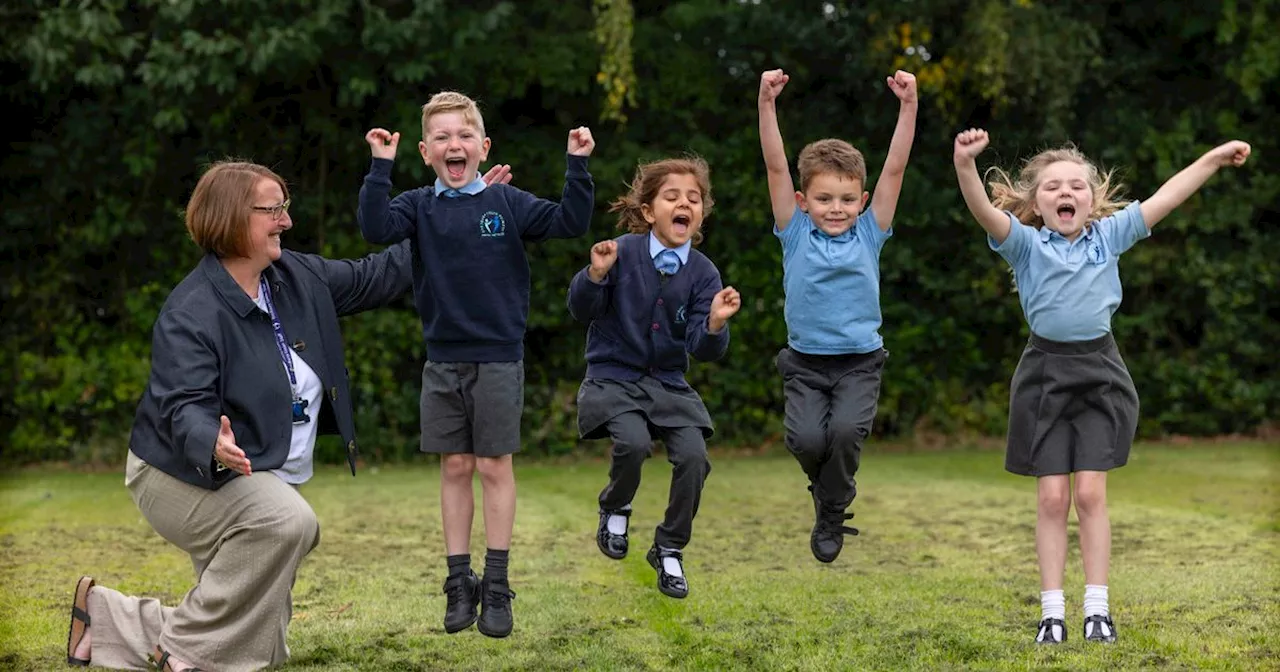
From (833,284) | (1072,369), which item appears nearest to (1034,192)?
(1072,369)

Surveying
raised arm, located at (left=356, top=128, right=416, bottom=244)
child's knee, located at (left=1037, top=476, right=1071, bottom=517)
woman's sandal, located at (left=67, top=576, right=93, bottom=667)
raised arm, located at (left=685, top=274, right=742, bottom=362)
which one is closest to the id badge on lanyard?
raised arm, located at (left=356, top=128, right=416, bottom=244)

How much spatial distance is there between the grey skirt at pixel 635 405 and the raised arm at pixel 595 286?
0.93 feet

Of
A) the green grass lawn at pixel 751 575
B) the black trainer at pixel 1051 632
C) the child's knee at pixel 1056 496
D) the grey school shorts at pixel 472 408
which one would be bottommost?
the green grass lawn at pixel 751 575

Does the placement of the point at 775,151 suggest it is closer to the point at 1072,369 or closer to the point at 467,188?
the point at 467,188

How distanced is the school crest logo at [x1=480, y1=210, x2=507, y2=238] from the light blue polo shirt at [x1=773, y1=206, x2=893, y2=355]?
3.60 feet

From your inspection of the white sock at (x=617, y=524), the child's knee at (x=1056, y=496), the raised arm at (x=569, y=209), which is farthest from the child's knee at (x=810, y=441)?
the raised arm at (x=569, y=209)

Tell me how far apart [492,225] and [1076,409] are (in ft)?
7.44

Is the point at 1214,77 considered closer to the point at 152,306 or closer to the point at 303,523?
the point at 152,306

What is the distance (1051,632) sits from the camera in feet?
18.0

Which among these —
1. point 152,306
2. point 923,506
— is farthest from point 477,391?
point 152,306

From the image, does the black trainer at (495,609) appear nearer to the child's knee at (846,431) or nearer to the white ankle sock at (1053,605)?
the child's knee at (846,431)

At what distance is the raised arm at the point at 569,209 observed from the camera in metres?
5.54

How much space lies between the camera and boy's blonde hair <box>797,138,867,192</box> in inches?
Result: 230

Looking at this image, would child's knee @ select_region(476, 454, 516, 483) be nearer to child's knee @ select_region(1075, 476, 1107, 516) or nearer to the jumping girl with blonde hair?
the jumping girl with blonde hair
